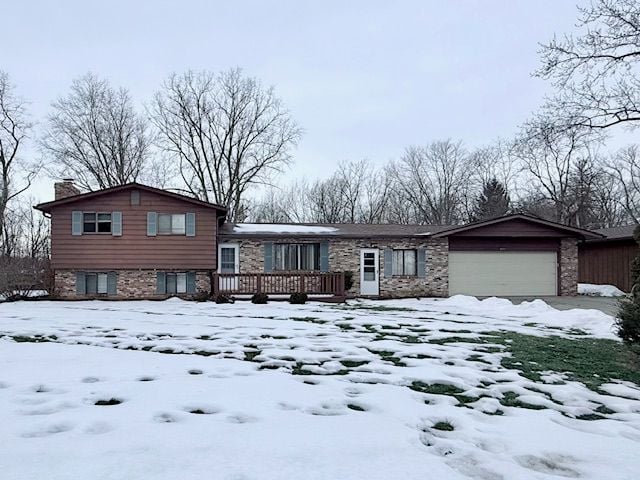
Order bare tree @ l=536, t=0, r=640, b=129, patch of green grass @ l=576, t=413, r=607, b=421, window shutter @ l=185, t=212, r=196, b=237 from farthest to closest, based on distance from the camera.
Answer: window shutter @ l=185, t=212, r=196, b=237
bare tree @ l=536, t=0, r=640, b=129
patch of green grass @ l=576, t=413, r=607, b=421

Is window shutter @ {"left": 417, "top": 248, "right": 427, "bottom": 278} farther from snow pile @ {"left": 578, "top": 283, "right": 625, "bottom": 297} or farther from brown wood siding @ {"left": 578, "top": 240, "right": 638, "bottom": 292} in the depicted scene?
brown wood siding @ {"left": 578, "top": 240, "right": 638, "bottom": 292}

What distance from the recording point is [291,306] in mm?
14016

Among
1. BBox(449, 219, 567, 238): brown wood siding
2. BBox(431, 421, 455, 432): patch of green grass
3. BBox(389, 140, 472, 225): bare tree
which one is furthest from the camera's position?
BBox(389, 140, 472, 225): bare tree

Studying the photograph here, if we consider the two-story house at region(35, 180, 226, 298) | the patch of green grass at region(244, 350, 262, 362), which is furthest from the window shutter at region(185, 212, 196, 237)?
the patch of green grass at region(244, 350, 262, 362)

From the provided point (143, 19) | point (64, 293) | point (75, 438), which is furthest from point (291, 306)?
point (75, 438)

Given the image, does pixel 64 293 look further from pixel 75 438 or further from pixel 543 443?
pixel 543 443

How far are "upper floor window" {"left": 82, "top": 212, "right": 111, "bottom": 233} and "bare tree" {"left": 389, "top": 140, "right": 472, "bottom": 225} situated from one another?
78.2 ft

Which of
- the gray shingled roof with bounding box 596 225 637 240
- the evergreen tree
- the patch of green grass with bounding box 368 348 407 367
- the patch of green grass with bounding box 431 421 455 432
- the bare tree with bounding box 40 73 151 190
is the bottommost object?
the patch of green grass with bounding box 368 348 407 367

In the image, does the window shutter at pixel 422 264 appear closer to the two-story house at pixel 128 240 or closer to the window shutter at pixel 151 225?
the two-story house at pixel 128 240

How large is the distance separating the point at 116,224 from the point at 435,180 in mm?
26317

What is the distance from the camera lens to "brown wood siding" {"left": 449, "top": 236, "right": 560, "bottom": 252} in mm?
17953

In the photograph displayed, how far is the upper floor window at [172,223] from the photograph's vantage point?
16.3m

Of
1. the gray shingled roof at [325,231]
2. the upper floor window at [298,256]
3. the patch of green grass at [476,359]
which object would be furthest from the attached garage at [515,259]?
the patch of green grass at [476,359]

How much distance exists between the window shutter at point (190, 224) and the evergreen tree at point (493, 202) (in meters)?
22.5
